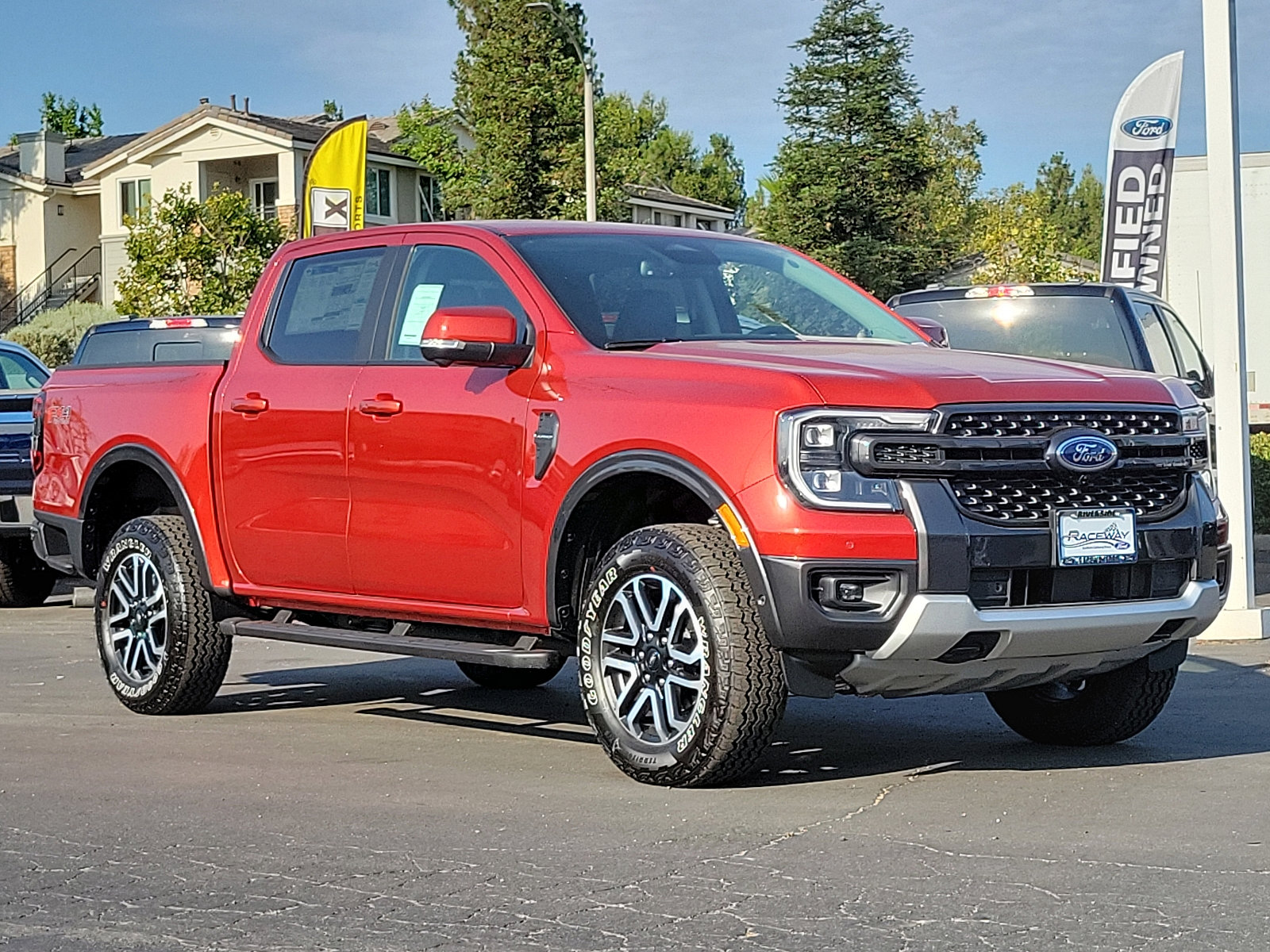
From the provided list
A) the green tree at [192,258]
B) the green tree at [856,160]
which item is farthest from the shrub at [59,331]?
the green tree at [856,160]

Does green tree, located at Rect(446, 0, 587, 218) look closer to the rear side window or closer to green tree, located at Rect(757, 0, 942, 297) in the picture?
green tree, located at Rect(757, 0, 942, 297)

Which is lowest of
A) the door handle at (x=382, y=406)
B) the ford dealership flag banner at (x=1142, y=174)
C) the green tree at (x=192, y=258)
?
the door handle at (x=382, y=406)

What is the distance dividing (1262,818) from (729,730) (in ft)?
5.09

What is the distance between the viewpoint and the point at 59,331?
156 feet

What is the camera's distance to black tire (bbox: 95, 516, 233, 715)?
8117 millimetres

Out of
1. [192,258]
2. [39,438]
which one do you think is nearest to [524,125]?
[192,258]

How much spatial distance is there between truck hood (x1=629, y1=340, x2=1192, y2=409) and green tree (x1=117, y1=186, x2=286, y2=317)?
33.3 meters

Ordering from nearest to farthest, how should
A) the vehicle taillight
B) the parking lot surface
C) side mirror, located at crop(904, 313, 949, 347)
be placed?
the parking lot surface → side mirror, located at crop(904, 313, 949, 347) → the vehicle taillight

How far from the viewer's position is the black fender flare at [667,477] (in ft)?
19.4

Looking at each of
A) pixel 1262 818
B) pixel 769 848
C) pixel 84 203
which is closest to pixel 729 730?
pixel 769 848

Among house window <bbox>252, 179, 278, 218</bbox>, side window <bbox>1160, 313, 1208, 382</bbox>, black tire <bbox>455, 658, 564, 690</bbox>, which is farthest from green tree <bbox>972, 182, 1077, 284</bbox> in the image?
black tire <bbox>455, 658, 564, 690</bbox>

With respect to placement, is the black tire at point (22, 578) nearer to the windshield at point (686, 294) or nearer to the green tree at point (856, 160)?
the windshield at point (686, 294)

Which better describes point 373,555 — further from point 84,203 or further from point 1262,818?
point 84,203

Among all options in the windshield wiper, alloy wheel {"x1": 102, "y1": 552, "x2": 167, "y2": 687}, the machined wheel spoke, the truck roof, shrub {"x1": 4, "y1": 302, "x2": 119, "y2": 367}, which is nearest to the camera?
the machined wheel spoke
